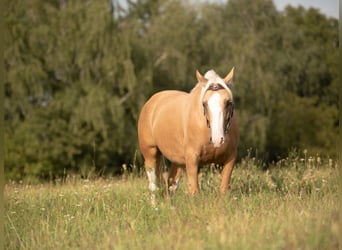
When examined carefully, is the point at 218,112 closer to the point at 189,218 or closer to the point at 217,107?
the point at 217,107

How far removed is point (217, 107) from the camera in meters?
6.81

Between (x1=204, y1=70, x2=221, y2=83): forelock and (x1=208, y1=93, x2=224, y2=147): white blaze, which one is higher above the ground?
(x1=204, y1=70, x2=221, y2=83): forelock

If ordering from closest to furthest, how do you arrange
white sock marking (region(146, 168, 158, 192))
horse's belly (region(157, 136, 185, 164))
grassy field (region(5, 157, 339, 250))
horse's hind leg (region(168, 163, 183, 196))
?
grassy field (region(5, 157, 339, 250)), horse's belly (region(157, 136, 185, 164)), horse's hind leg (region(168, 163, 183, 196)), white sock marking (region(146, 168, 158, 192))

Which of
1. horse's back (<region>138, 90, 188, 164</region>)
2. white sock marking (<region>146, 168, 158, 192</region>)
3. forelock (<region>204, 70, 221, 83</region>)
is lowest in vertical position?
white sock marking (<region>146, 168, 158, 192</region>)

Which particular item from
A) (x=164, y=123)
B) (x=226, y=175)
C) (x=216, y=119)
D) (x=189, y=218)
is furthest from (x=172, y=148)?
(x=189, y=218)

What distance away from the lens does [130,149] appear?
34156 mm

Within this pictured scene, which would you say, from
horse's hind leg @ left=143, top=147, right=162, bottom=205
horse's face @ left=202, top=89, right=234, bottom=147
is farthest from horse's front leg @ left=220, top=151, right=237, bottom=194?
horse's hind leg @ left=143, top=147, right=162, bottom=205

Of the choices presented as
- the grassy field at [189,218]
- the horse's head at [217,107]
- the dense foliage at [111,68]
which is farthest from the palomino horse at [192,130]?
the dense foliage at [111,68]

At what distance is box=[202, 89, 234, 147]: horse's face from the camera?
6.81 meters

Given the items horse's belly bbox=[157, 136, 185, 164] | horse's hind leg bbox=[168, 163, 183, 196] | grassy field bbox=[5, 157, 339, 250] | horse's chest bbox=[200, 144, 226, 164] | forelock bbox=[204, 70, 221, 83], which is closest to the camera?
grassy field bbox=[5, 157, 339, 250]

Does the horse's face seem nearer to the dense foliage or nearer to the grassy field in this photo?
the grassy field

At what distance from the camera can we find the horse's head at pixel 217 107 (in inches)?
268

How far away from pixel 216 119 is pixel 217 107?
13 cm

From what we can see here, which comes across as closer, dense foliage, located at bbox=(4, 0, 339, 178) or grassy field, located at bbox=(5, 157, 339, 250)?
grassy field, located at bbox=(5, 157, 339, 250)
